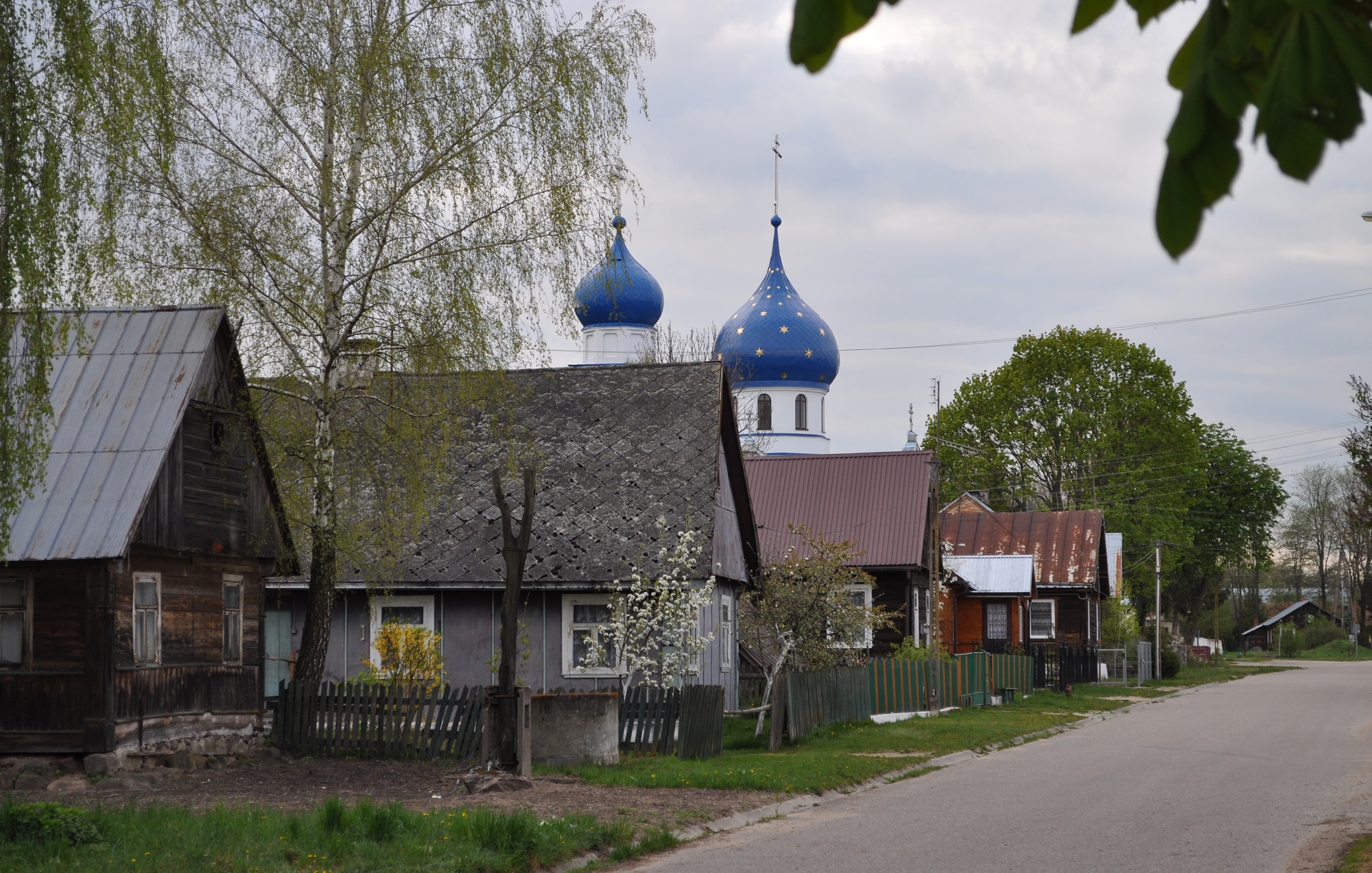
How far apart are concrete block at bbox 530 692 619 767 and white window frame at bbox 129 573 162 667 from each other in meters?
4.84

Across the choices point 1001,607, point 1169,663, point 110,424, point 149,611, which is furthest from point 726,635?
point 1169,663

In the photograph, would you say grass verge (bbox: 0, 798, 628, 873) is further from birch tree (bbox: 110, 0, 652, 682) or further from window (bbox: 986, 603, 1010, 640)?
window (bbox: 986, 603, 1010, 640)

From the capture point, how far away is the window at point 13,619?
1675 cm

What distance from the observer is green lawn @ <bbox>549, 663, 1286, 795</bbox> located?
1628cm

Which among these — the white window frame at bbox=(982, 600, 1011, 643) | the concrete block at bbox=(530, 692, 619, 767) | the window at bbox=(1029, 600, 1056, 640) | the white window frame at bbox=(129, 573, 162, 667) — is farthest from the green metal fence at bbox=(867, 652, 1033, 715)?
the window at bbox=(1029, 600, 1056, 640)

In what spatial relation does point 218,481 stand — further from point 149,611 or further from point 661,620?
point 661,620

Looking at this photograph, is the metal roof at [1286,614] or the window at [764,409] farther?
the metal roof at [1286,614]

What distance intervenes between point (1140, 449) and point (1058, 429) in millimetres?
3809

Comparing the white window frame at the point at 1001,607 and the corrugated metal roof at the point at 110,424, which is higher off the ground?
the corrugated metal roof at the point at 110,424

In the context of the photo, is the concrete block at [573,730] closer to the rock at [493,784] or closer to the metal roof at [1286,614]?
the rock at [493,784]

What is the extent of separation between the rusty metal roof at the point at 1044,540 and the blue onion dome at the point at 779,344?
1546 cm

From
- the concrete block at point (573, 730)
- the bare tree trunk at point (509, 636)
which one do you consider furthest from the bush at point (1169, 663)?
the bare tree trunk at point (509, 636)

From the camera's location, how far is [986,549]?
53.8 metres

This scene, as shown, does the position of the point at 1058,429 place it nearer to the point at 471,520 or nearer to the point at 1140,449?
the point at 1140,449
